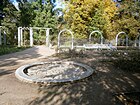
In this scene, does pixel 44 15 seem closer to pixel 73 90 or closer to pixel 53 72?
pixel 53 72

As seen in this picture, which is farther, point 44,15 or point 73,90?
point 44,15

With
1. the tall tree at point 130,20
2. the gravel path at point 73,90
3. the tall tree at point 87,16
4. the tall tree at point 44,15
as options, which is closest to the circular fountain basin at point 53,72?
the gravel path at point 73,90

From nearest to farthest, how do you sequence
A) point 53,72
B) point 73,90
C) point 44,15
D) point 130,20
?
point 73,90 < point 53,72 < point 130,20 < point 44,15

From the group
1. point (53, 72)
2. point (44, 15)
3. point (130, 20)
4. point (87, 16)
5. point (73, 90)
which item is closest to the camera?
point (73, 90)

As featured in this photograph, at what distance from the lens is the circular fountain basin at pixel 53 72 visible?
7.32 m

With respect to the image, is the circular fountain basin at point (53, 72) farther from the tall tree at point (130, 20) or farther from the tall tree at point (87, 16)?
the tall tree at point (130, 20)

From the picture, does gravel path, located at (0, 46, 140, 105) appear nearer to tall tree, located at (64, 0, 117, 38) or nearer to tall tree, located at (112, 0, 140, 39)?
tall tree, located at (64, 0, 117, 38)

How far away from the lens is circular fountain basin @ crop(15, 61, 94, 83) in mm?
7324

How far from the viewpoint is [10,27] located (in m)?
26.8

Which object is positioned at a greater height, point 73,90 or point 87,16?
point 87,16

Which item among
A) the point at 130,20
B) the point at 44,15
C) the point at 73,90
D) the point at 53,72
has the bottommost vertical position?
the point at 73,90

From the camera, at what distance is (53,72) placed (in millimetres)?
8812

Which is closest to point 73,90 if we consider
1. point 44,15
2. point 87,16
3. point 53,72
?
point 53,72

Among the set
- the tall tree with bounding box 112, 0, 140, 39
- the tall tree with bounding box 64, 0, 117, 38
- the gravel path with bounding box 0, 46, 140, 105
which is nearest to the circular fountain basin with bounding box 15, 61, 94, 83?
the gravel path with bounding box 0, 46, 140, 105
